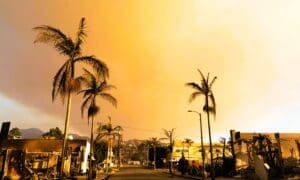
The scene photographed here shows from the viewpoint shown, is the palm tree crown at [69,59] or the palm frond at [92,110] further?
the palm frond at [92,110]

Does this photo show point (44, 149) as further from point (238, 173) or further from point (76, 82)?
point (76, 82)

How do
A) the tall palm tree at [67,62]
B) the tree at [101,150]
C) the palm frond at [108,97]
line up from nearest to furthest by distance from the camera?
the tall palm tree at [67,62], the palm frond at [108,97], the tree at [101,150]

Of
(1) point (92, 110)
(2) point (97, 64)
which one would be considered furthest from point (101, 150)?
(2) point (97, 64)

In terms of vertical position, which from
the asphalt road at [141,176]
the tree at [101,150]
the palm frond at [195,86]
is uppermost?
the palm frond at [195,86]

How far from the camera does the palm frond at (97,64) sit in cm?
2323

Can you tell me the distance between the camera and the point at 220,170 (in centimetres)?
5103

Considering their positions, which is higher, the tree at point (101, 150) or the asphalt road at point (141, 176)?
the tree at point (101, 150)

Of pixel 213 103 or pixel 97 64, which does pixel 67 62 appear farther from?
pixel 213 103

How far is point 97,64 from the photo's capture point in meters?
23.4

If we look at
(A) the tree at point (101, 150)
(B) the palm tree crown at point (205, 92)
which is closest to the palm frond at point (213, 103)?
(B) the palm tree crown at point (205, 92)

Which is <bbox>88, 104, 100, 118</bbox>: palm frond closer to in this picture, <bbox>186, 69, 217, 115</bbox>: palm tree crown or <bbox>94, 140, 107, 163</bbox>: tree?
<bbox>186, 69, 217, 115</bbox>: palm tree crown

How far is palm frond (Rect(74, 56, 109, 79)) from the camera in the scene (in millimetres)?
23234

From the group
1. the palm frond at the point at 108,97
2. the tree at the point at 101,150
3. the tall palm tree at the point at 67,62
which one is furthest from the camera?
the tree at the point at 101,150

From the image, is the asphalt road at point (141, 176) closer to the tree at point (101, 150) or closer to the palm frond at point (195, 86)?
the palm frond at point (195, 86)
